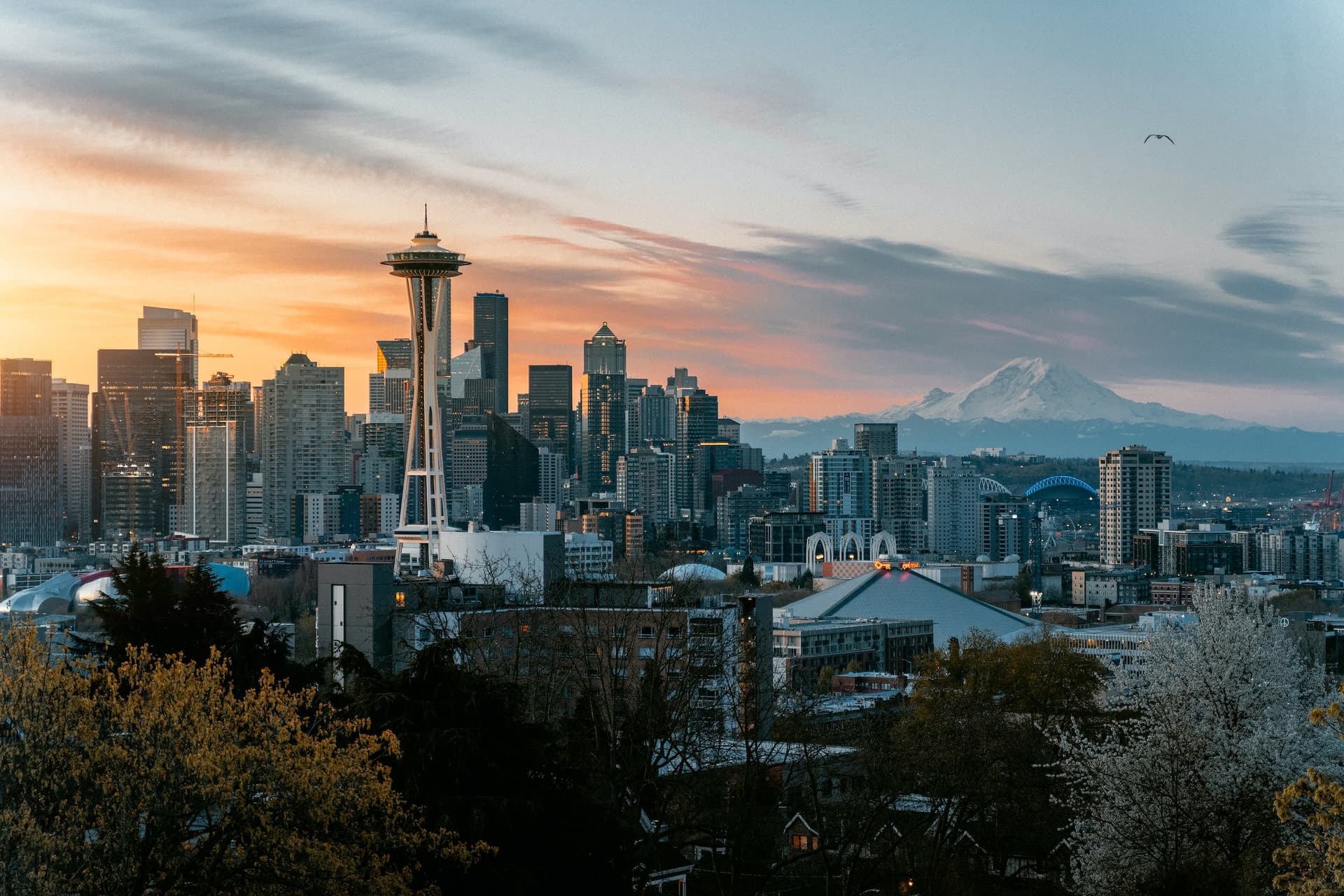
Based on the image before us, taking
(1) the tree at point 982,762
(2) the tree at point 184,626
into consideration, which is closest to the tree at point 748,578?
(1) the tree at point 982,762

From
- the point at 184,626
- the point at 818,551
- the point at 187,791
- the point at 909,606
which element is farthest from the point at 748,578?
the point at 187,791

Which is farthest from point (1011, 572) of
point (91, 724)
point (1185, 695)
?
point (91, 724)

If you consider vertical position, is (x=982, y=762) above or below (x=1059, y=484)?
below

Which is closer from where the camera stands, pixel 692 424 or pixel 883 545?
pixel 883 545

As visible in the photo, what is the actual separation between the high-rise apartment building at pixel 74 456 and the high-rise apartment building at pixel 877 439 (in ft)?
200

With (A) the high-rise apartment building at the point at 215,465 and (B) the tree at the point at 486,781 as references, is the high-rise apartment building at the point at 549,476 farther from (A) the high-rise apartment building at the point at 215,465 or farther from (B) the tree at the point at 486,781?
(B) the tree at the point at 486,781

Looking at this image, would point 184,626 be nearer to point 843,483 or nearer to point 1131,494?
point 1131,494

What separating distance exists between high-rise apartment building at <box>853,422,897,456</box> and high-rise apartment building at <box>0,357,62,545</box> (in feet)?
214

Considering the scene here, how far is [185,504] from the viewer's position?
12006 cm

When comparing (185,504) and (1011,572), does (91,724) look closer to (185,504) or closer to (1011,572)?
(1011,572)

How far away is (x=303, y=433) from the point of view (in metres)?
128

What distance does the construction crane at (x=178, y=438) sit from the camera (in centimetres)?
12050

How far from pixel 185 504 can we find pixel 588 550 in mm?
46687

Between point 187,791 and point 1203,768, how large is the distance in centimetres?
840
